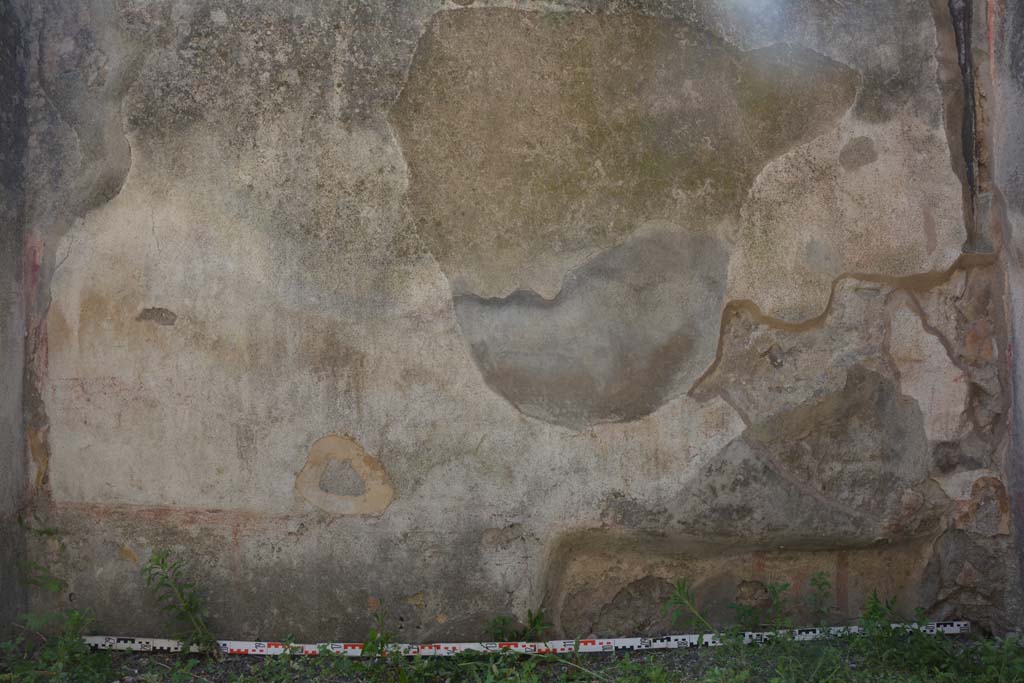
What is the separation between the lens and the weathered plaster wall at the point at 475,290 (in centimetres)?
283

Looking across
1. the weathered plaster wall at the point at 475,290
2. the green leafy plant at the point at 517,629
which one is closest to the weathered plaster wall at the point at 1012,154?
the weathered plaster wall at the point at 475,290

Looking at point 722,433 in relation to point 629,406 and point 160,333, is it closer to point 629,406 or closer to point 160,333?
point 629,406

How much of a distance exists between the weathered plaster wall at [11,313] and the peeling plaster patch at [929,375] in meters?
2.81

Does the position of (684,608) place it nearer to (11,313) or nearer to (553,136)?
(553,136)

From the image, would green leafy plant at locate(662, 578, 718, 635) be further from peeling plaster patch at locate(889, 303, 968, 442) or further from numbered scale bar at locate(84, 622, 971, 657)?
peeling plaster patch at locate(889, 303, 968, 442)

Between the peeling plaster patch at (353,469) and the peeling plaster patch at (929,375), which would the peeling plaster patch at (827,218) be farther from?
the peeling plaster patch at (353,469)

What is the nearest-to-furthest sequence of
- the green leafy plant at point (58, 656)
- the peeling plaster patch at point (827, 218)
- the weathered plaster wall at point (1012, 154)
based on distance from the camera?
the green leafy plant at point (58, 656) < the weathered plaster wall at point (1012, 154) < the peeling plaster patch at point (827, 218)

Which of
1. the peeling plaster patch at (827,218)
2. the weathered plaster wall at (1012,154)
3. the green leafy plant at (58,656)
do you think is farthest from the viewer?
the peeling plaster patch at (827,218)

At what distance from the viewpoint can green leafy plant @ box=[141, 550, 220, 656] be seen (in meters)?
2.82

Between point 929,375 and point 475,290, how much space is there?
1507 millimetres

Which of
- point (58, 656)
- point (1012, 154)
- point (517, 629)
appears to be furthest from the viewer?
point (517, 629)

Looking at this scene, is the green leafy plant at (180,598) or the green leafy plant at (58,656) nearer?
the green leafy plant at (58,656)

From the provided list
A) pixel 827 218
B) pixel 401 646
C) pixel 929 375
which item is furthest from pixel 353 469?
pixel 929 375

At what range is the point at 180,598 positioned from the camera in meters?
2.83
